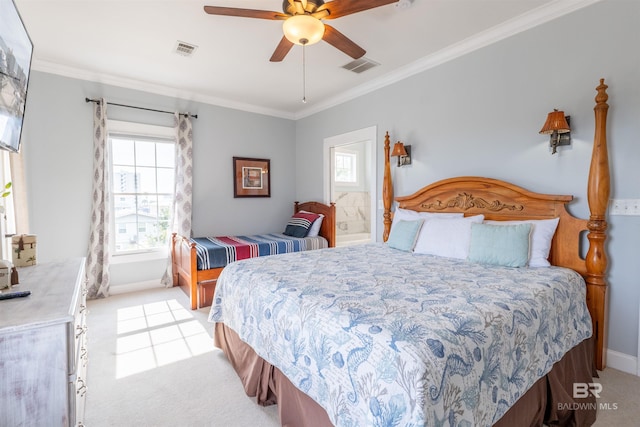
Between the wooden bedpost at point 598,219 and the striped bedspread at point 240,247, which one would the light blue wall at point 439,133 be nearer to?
the wooden bedpost at point 598,219

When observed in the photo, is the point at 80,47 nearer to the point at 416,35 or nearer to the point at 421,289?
the point at 416,35

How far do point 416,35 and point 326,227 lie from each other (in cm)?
270

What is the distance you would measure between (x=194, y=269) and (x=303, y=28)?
2.69 meters

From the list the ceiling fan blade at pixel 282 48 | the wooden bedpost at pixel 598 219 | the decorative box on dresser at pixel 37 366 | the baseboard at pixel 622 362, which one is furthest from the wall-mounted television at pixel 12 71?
the baseboard at pixel 622 362

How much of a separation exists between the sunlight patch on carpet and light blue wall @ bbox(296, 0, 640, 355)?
2698 mm

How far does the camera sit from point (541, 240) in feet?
7.48

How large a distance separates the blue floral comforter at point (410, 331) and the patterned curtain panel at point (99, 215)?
2.49 metres

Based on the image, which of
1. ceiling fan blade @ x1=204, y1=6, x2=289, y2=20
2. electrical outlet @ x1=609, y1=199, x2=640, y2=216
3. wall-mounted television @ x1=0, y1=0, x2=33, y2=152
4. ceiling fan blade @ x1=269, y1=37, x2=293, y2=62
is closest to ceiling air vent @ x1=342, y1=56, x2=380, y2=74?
ceiling fan blade @ x1=269, y1=37, x2=293, y2=62

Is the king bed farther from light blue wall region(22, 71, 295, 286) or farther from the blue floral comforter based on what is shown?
light blue wall region(22, 71, 295, 286)

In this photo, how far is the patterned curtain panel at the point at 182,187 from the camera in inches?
167

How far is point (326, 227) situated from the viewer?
4.60 m

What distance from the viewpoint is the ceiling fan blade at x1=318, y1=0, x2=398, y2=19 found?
1.81 metres

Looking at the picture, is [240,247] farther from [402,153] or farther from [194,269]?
[402,153]

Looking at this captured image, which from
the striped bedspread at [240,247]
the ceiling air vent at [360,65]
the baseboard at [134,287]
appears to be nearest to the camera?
the ceiling air vent at [360,65]
